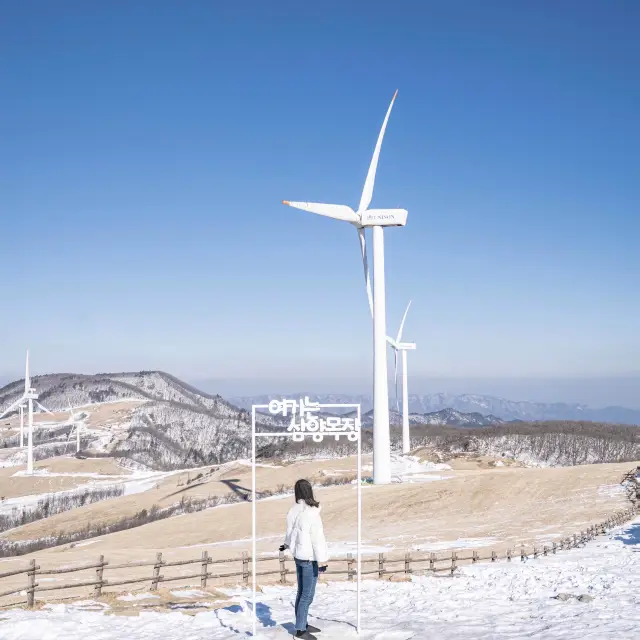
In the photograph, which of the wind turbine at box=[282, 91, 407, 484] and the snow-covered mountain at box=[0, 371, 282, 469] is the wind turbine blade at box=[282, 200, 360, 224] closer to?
the wind turbine at box=[282, 91, 407, 484]

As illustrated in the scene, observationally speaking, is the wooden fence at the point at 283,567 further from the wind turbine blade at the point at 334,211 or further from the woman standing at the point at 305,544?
the wind turbine blade at the point at 334,211

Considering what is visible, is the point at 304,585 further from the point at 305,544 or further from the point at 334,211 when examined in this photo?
the point at 334,211

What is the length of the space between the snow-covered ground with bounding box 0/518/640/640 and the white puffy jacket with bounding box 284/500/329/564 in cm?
186

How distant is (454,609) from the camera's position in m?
15.2

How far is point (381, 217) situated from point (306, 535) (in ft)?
120

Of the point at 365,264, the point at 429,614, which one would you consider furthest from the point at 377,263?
the point at 429,614

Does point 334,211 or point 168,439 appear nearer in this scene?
point 334,211

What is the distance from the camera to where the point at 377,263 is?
154 ft

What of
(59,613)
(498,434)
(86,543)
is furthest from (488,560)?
(498,434)

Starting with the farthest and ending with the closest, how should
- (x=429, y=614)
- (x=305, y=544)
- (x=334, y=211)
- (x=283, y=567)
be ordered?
(x=334, y=211)
(x=283, y=567)
(x=429, y=614)
(x=305, y=544)

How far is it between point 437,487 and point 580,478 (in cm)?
981

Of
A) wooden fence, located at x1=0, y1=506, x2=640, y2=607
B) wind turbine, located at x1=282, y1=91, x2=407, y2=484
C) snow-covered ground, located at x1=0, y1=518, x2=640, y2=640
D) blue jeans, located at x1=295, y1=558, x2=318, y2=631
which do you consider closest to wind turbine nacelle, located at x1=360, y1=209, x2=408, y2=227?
wind turbine, located at x1=282, y1=91, x2=407, y2=484

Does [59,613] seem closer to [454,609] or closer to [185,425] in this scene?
[454,609]

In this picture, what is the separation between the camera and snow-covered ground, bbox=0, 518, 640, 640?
Result: 503 inches
